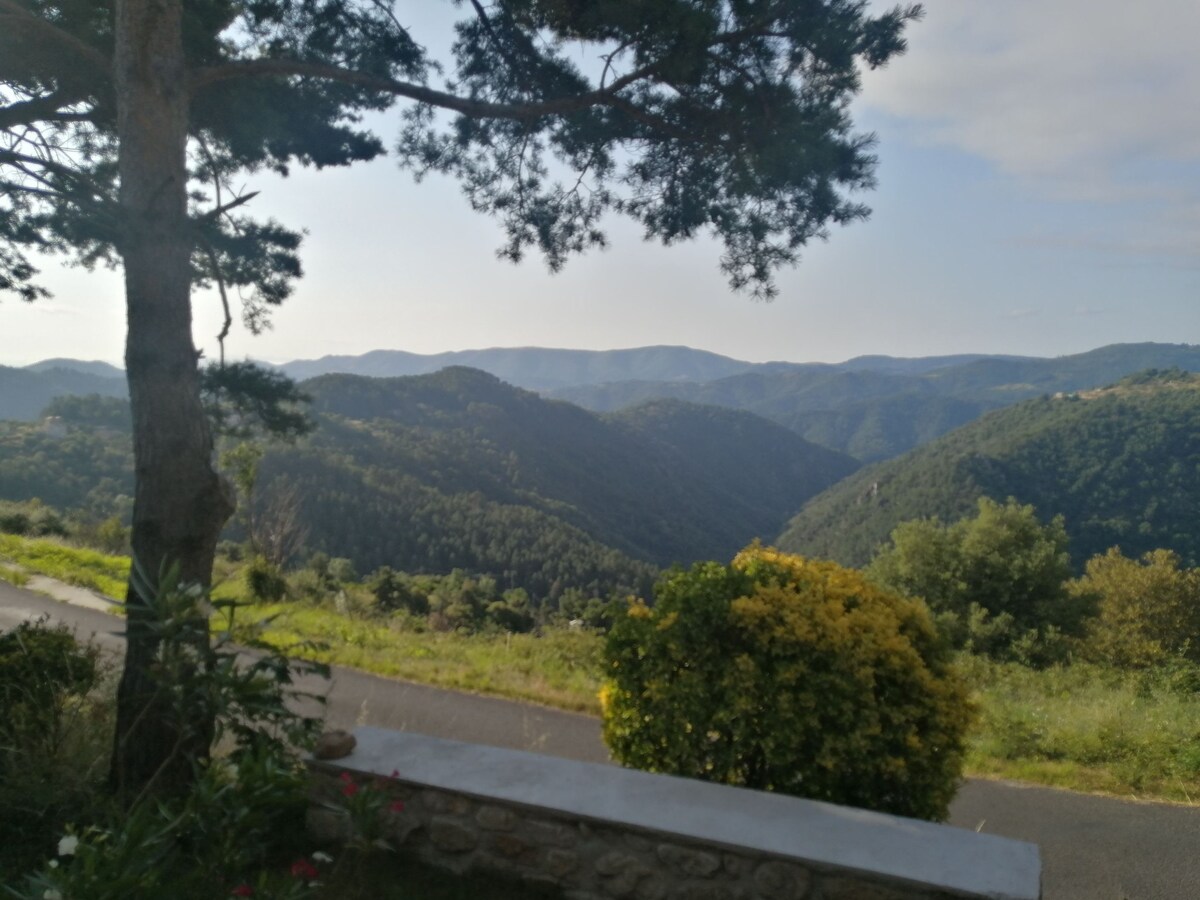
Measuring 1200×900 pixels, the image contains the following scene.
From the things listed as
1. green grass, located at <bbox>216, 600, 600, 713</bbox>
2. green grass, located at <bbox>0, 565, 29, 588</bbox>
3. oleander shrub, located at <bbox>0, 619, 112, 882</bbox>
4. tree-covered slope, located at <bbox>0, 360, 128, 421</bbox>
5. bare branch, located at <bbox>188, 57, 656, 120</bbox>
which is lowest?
green grass, located at <bbox>216, 600, 600, 713</bbox>

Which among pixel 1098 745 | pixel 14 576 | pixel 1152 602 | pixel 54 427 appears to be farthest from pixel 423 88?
pixel 54 427

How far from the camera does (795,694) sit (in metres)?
3.43

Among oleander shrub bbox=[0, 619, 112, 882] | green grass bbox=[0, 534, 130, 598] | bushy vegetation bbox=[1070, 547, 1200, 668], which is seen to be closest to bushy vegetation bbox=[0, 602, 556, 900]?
oleander shrub bbox=[0, 619, 112, 882]

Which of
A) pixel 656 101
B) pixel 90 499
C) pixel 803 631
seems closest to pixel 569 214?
pixel 656 101

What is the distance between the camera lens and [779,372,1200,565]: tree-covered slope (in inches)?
2512

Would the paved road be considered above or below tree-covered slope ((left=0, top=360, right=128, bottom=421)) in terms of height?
below

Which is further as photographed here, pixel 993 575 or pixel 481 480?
pixel 481 480

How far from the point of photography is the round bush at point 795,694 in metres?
3.37

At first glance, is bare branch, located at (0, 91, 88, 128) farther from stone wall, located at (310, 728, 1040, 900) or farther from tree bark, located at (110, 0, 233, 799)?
stone wall, located at (310, 728, 1040, 900)

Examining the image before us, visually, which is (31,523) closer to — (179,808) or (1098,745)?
(179,808)

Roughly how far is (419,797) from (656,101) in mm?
3905

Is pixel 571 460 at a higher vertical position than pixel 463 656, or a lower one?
lower

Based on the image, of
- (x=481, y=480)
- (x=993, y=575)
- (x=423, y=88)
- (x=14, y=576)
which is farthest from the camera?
(x=481, y=480)

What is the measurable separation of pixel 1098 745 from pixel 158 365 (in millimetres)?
6235
